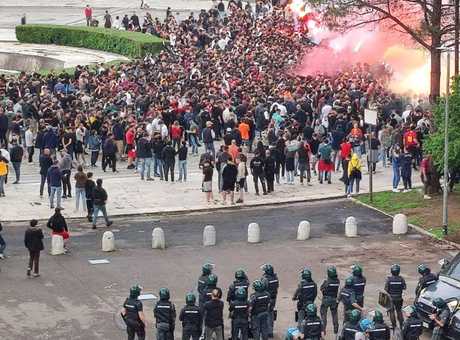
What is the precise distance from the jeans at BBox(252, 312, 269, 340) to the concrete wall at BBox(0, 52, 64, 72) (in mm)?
34729

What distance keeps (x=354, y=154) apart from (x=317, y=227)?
4031mm

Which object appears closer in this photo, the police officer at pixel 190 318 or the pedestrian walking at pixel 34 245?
the police officer at pixel 190 318

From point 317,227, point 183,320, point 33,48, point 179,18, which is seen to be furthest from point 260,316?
point 179,18

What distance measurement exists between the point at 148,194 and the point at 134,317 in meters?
13.9

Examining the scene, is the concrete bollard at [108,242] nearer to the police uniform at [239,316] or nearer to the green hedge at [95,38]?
the police uniform at [239,316]

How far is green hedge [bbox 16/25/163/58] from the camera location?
56188 millimetres

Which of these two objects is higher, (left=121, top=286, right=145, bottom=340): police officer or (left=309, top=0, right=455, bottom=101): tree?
(left=309, top=0, right=455, bottom=101): tree

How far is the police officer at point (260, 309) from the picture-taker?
74.8 feet

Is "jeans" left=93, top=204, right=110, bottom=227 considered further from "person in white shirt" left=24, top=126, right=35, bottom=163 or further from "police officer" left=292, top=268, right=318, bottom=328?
"police officer" left=292, top=268, right=318, bottom=328

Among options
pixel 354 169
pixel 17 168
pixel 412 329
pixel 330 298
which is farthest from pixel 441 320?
pixel 17 168

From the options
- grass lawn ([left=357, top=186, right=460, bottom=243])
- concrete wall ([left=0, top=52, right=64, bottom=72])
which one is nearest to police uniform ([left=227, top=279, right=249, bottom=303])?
grass lawn ([left=357, top=186, right=460, bottom=243])

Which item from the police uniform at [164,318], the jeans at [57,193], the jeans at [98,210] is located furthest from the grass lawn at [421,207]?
the police uniform at [164,318]

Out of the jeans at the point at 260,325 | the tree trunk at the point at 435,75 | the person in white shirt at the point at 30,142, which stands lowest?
the jeans at the point at 260,325

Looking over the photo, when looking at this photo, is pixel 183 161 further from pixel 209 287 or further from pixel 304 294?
pixel 304 294
